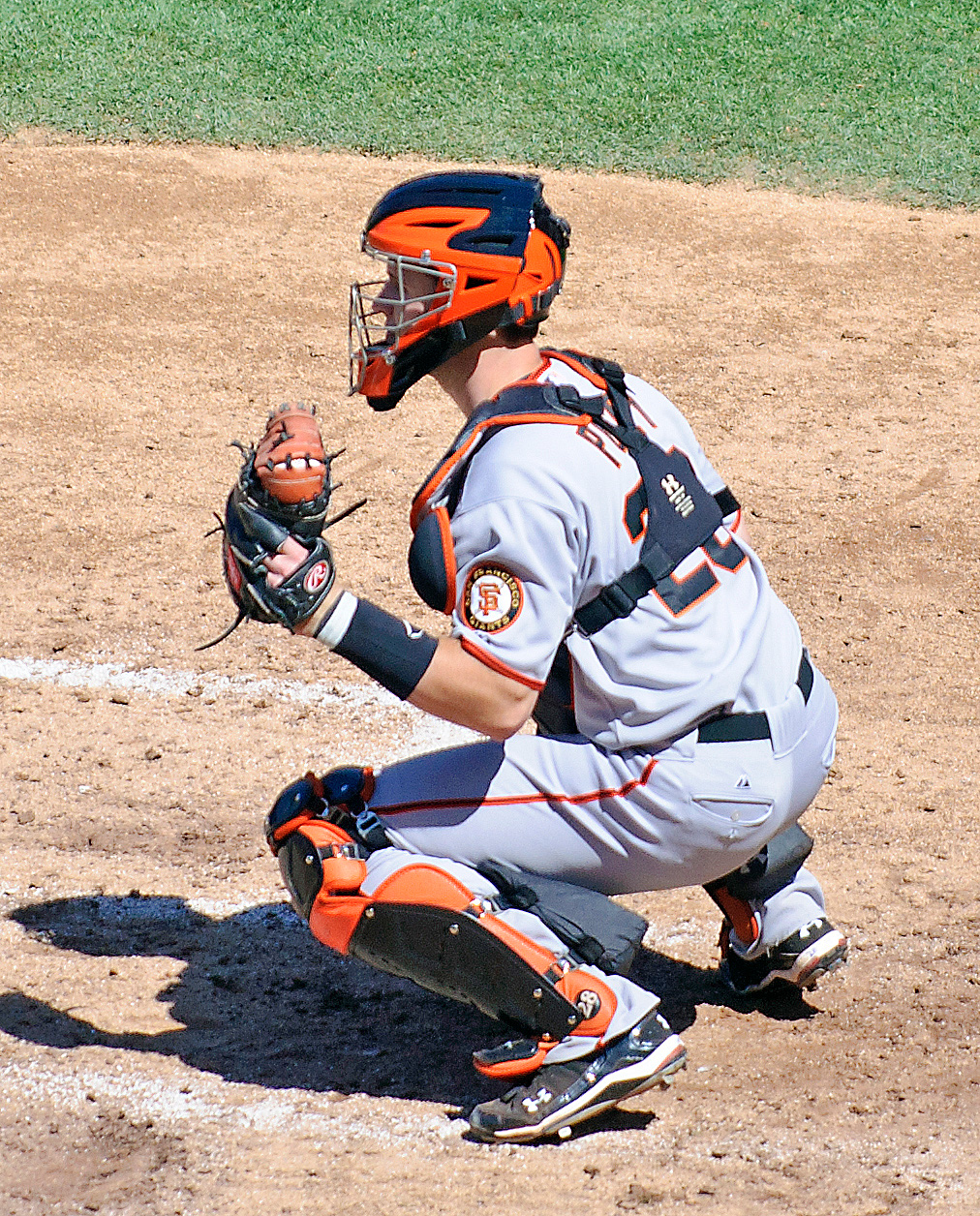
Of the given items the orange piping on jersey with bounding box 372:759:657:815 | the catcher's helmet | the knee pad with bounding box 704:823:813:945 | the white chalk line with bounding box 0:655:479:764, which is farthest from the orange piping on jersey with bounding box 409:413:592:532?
the white chalk line with bounding box 0:655:479:764

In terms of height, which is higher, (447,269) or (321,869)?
(447,269)

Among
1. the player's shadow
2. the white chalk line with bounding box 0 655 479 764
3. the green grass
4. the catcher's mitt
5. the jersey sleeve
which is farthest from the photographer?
the green grass

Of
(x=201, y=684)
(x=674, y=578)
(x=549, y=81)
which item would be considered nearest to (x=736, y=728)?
(x=674, y=578)

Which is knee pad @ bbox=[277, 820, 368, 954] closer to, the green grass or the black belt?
the black belt

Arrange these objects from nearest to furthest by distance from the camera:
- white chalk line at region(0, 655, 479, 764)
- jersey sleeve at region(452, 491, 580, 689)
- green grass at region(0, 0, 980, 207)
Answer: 1. jersey sleeve at region(452, 491, 580, 689)
2. white chalk line at region(0, 655, 479, 764)
3. green grass at region(0, 0, 980, 207)

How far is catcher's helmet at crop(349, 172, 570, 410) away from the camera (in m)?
3.04

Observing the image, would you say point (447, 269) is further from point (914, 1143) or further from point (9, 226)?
point (9, 226)

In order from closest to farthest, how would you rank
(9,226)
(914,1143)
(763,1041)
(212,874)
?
(914,1143)
(763,1041)
(212,874)
(9,226)

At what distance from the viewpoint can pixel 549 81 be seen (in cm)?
909

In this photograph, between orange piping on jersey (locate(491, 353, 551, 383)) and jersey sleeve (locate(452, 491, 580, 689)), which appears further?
orange piping on jersey (locate(491, 353, 551, 383))

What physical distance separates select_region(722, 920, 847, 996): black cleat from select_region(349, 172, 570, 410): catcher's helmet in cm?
142

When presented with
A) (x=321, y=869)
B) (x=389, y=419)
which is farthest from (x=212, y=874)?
(x=389, y=419)

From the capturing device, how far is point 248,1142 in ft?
9.67

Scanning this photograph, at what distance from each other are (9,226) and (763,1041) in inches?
229
